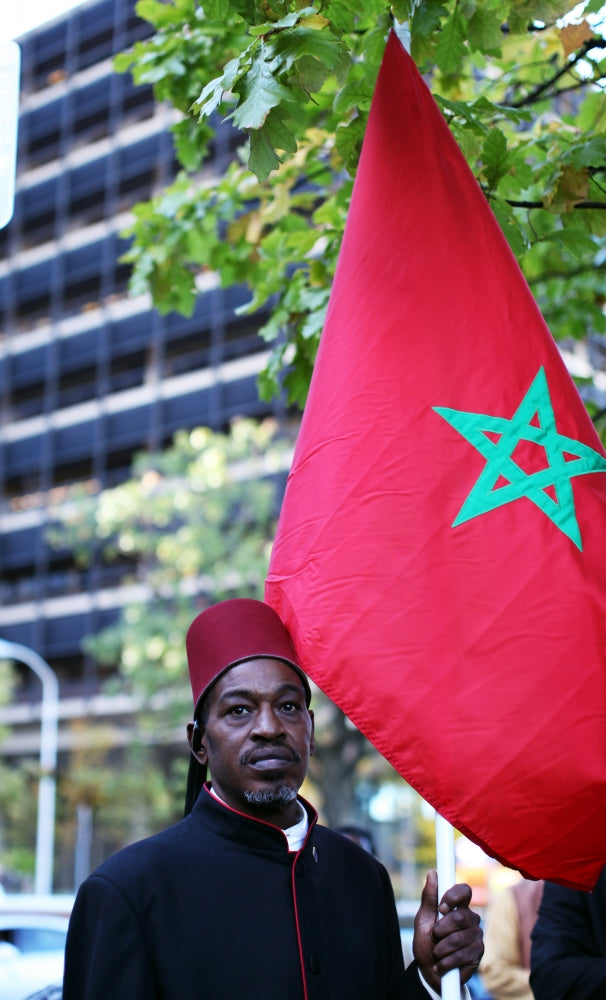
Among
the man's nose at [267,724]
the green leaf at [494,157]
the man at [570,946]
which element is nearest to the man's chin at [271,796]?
the man's nose at [267,724]

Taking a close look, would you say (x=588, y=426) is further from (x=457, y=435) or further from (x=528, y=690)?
(x=528, y=690)

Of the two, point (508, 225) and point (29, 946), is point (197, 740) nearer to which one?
point (508, 225)

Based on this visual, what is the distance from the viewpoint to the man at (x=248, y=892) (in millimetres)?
2863

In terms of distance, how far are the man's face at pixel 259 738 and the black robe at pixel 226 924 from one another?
0.24ft

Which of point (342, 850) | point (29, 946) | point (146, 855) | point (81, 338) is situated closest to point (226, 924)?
point (146, 855)

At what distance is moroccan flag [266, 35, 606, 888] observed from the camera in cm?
274

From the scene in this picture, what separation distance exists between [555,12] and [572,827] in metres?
2.37

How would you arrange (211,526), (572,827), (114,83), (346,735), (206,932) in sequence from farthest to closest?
(114,83)
(211,526)
(346,735)
(206,932)
(572,827)

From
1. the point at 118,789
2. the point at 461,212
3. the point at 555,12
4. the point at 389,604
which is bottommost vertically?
the point at 118,789

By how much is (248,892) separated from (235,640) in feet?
2.04

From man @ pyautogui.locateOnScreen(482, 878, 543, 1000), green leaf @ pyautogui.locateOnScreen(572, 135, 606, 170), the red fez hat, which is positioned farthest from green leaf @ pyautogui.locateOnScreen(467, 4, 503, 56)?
man @ pyautogui.locateOnScreen(482, 878, 543, 1000)

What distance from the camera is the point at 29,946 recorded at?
745 centimetres

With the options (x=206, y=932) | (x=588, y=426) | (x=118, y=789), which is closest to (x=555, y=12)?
(x=588, y=426)

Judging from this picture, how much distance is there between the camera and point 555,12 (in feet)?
12.1
